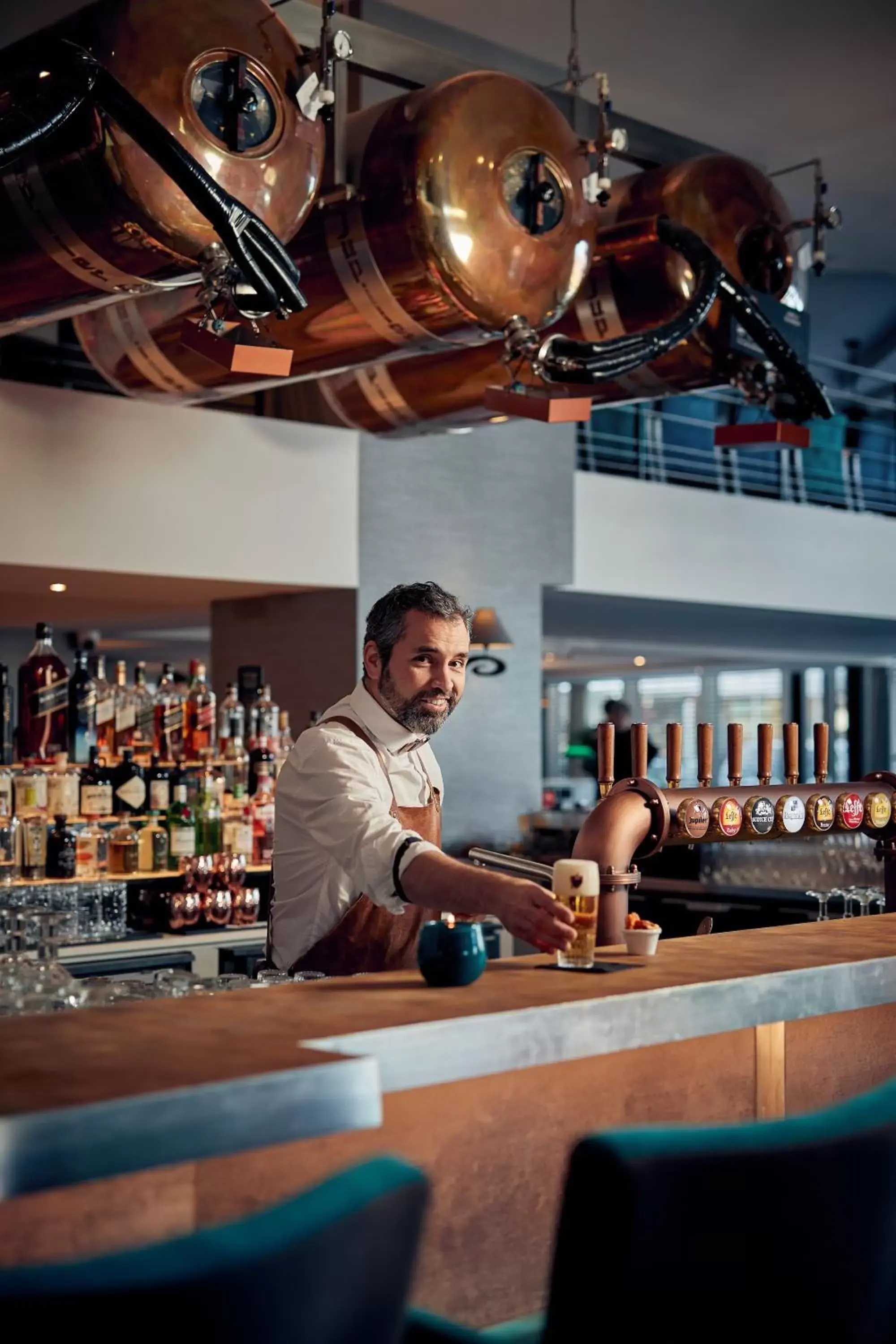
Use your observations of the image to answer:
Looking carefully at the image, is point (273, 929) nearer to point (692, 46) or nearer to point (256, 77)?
point (256, 77)

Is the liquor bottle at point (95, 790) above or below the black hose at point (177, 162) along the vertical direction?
below

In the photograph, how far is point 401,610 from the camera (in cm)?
292

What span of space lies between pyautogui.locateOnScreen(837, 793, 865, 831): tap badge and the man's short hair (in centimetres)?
87

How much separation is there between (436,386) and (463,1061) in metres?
3.63

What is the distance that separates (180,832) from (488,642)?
192 cm

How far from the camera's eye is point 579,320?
4664mm

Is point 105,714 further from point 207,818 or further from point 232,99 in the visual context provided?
point 232,99

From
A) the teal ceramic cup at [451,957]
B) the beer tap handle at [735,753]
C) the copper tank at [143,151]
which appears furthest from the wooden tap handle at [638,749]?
the copper tank at [143,151]

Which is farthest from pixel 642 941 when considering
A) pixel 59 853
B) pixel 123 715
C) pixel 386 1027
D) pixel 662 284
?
pixel 123 715

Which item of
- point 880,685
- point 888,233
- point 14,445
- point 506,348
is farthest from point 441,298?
point 880,685

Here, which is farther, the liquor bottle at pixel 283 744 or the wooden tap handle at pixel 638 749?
the liquor bottle at pixel 283 744

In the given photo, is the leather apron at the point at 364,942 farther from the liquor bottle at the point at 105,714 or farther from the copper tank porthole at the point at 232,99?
the liquor bottle at the point at 105,714

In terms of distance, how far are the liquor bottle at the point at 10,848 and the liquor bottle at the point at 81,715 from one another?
0.32 metres

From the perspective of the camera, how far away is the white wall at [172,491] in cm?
512
